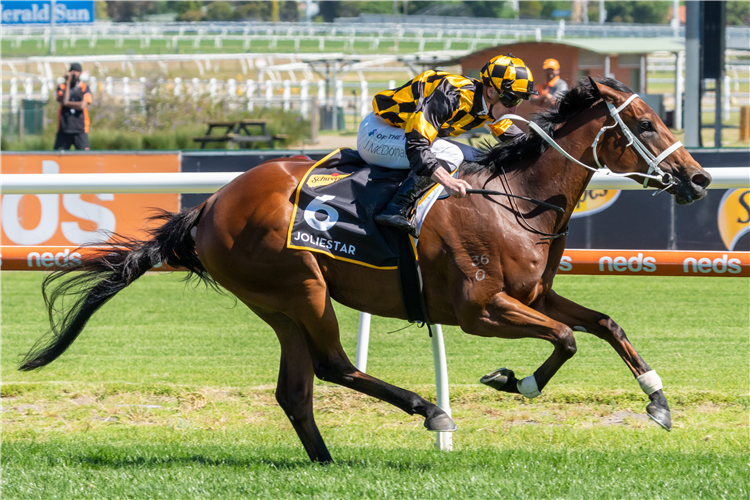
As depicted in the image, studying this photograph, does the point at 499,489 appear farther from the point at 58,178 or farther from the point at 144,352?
the point at 144,352

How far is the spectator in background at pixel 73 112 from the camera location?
14.5 m

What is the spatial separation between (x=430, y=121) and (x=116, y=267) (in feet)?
5.89

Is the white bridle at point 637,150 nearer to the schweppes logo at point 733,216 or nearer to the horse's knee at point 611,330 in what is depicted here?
the horse's knee at point 611,330

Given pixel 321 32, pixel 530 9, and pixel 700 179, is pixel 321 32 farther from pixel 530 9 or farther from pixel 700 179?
pixel 700 179

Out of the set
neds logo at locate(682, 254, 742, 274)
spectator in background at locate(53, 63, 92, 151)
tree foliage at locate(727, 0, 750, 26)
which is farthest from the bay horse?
tree foliage at locate(727, 0, 750, 26)

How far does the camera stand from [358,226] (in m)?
4.08

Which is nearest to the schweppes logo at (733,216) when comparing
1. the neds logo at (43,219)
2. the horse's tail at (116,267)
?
the horse's tail at (116,267)

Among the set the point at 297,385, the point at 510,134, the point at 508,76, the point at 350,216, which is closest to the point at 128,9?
the point at 510,134

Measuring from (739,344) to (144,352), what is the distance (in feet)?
14.0

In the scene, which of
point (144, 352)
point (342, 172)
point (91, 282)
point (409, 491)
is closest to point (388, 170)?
point (342, 172)

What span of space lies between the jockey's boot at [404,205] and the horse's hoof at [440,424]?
2.64 ft

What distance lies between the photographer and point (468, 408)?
532cm

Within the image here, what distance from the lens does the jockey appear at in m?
3.88

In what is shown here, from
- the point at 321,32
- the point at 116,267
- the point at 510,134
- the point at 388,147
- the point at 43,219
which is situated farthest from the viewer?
the point at 321,32
